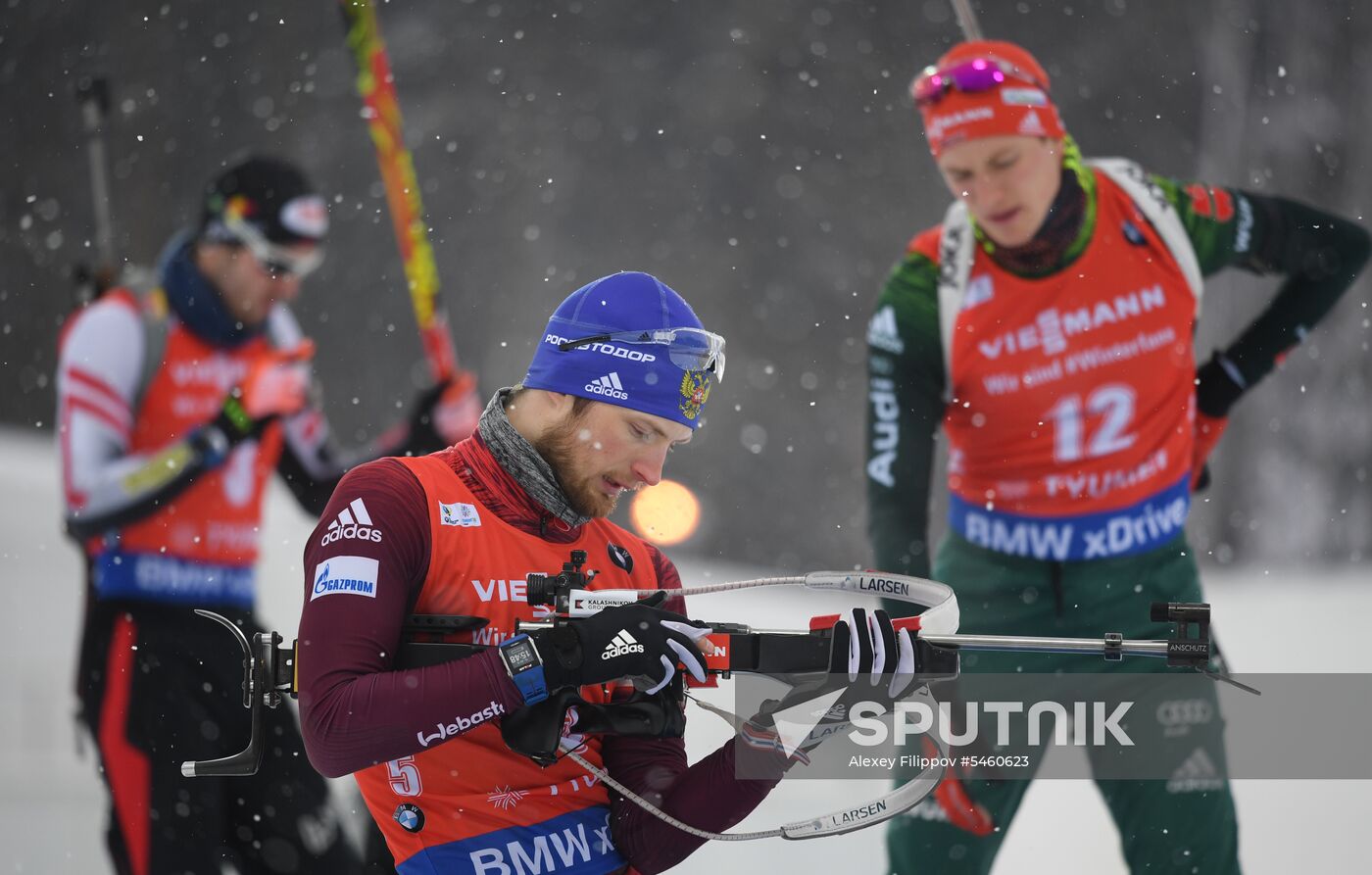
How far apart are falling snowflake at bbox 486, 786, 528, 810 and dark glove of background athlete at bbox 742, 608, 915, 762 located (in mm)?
364

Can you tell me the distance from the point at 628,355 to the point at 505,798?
707mm

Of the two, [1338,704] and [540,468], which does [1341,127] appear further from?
[540,468]

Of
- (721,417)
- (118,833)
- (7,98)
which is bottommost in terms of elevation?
(118,833)

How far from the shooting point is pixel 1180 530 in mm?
3662

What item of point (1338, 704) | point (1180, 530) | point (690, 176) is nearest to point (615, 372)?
point (1180, 530)

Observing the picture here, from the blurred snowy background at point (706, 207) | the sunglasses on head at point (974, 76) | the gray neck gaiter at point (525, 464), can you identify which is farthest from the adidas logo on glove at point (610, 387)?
the blurred snowy background at point (706, 207)

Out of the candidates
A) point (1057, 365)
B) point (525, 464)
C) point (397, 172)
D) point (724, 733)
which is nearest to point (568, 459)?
point (525, 464)

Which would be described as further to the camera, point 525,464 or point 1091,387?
point 1091,387

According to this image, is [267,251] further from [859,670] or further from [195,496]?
[859,670]

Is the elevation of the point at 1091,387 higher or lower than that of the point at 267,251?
lower

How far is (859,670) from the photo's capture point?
6.47 ft

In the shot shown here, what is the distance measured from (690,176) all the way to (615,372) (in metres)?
4.13

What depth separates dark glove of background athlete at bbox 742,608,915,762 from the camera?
1.97 metres

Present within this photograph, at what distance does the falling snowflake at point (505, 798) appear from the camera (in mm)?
2074
